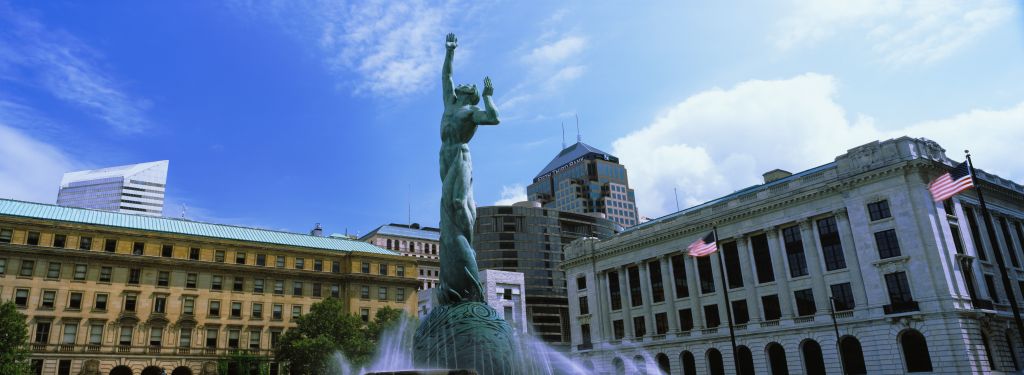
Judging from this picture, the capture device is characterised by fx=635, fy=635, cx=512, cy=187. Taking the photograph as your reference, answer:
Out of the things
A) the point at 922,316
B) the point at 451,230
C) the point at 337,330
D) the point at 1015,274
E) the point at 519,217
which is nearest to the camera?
the point at 451,230

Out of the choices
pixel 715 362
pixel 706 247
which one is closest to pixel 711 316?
pixel 715 362

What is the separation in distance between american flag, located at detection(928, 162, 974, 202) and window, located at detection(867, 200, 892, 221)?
53.1 ft

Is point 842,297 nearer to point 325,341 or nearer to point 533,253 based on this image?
point 325,341

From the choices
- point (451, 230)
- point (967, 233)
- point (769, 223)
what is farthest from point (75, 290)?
point (967, 233)

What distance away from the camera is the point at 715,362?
5753cm

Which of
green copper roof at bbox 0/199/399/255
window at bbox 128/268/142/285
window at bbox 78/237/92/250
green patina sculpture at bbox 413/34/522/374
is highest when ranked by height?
green copper roof at bbox 0/199/399/255

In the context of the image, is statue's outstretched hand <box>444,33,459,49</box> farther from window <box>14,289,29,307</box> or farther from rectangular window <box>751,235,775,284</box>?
window <box>14,289,29,307</box>

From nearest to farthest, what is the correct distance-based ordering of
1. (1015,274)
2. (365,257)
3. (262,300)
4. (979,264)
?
(979,264)
(1015,274)
(262,300)
(365,257)

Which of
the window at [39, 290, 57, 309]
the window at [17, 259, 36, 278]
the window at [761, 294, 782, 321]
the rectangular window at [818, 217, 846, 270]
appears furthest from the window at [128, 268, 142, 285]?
the rectangular window at [818, 217, 846, 270]

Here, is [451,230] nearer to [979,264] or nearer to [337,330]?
[337,330]

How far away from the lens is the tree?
40.8 meters

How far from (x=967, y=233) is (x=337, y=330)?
168 ft

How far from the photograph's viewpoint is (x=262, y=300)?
67062 mm

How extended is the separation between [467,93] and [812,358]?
40659 millimetres
